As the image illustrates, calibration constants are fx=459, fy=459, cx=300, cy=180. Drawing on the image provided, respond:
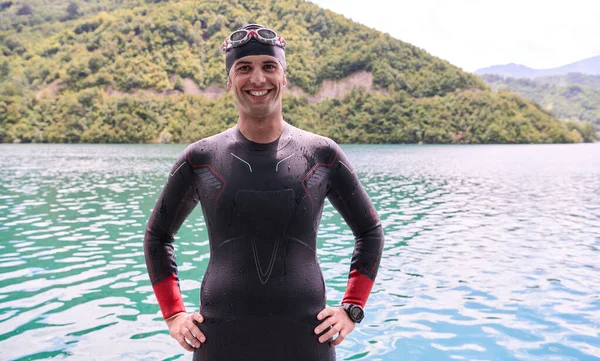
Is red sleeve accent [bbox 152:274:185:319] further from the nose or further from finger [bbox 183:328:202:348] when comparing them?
the nose

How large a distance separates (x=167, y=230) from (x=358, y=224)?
36.2 inches

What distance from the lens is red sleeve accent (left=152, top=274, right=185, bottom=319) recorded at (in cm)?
215

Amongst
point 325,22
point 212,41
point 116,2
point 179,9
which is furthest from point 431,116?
point 116,2

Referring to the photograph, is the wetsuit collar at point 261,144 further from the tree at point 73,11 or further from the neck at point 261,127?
the tree at point 73,11

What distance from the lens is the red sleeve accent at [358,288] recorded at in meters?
2.20

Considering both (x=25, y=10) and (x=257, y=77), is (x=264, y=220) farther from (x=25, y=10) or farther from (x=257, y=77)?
(x=25, y=10)

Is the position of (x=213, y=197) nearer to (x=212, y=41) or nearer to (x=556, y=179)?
(x=556, y=179)

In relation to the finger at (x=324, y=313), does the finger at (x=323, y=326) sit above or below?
below

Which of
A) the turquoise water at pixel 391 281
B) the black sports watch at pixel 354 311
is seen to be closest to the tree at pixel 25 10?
the turquoise water at pixel 391 281

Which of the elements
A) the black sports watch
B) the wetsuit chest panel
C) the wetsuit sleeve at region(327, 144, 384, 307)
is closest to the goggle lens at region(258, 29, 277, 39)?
the wetsuit sleeve at region(327, 144, 384, 307)

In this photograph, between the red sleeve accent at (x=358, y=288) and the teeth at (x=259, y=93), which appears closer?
the teeth at (x=259, y=93)

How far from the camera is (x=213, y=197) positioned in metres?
2.05

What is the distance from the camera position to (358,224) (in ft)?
7.37

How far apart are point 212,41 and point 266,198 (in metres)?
143
